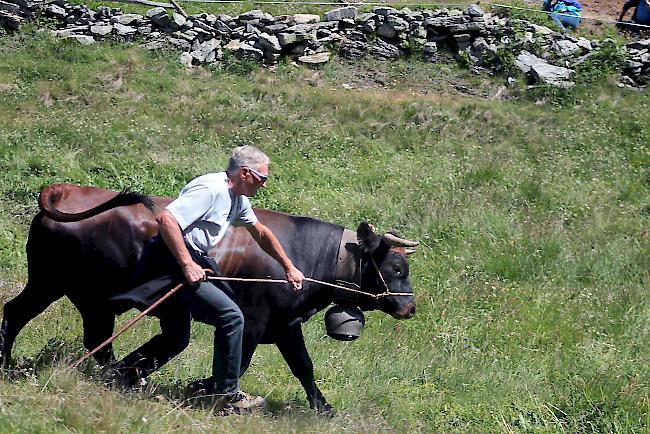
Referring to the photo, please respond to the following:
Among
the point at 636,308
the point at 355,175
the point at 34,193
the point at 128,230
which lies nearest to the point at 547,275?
the point at 636,308

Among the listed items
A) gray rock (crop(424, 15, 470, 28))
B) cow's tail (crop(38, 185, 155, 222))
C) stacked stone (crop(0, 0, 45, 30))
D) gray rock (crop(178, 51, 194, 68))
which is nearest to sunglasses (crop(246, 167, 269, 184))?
cow's tail (crop(38, 185, 155, 222))

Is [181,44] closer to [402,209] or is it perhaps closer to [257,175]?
[402,209]

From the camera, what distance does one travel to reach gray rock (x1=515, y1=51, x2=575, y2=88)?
16.9m

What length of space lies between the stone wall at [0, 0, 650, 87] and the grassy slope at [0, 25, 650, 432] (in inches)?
22.4

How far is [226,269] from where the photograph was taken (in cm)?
658

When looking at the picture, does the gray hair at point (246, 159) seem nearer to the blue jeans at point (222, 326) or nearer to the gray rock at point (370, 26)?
the blue jeans at point (222, 326)

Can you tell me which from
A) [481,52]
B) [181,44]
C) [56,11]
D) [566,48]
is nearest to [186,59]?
[181,44]

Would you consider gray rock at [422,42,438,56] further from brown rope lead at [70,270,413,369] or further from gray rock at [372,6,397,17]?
brown rope lead at [70,270,413,369]

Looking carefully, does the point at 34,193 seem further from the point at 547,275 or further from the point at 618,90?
the point at 618,90

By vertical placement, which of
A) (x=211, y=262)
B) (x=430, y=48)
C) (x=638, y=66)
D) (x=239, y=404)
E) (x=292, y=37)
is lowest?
(x=430, y=48)

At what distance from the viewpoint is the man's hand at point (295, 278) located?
6102 mm

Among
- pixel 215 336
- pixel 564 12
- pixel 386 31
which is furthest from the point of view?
pixel 564 12

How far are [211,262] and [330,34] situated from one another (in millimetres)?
13204

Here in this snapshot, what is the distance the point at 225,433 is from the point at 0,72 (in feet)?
42.6
